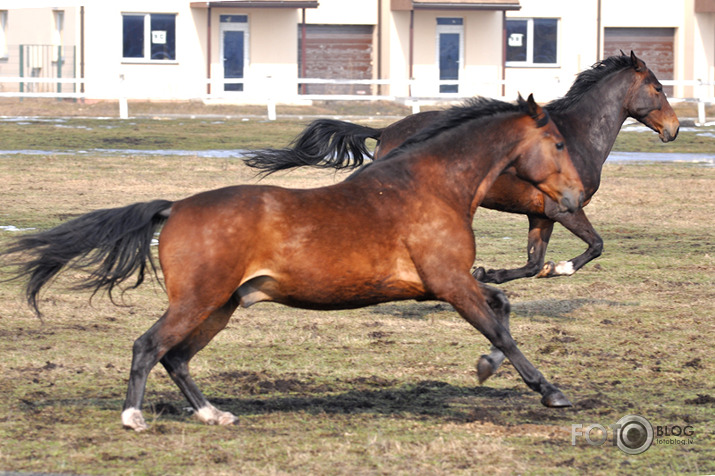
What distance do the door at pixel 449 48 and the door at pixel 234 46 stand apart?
675 cm

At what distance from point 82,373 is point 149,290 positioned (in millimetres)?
3016

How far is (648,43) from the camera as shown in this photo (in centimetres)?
4059

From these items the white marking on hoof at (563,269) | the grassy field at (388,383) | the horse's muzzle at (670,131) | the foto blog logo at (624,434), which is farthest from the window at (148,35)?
the foto blog logo at (624,434)

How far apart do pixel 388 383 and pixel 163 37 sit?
103ft

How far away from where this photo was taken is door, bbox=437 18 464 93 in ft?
129

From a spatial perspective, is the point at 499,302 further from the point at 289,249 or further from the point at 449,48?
the point at 449,48

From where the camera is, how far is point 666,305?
980 centimetres

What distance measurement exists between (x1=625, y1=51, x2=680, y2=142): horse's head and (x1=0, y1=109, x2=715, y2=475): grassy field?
155 cm

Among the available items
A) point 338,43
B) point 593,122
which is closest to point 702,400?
point 593,122

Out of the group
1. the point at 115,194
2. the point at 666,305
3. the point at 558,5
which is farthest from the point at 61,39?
the point at 666,305

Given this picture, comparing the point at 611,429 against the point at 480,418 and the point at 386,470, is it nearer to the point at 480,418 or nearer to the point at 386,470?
the point at 480,418

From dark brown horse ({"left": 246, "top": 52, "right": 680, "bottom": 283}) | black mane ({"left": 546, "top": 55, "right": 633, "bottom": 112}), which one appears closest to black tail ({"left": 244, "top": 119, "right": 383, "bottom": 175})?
dark brown horse ({"left": 246, "top": 52, "right": 680, "bottom": 283})

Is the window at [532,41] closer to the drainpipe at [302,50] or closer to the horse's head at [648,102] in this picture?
the drainpipe at [302,50]

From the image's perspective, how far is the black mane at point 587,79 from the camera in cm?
950
